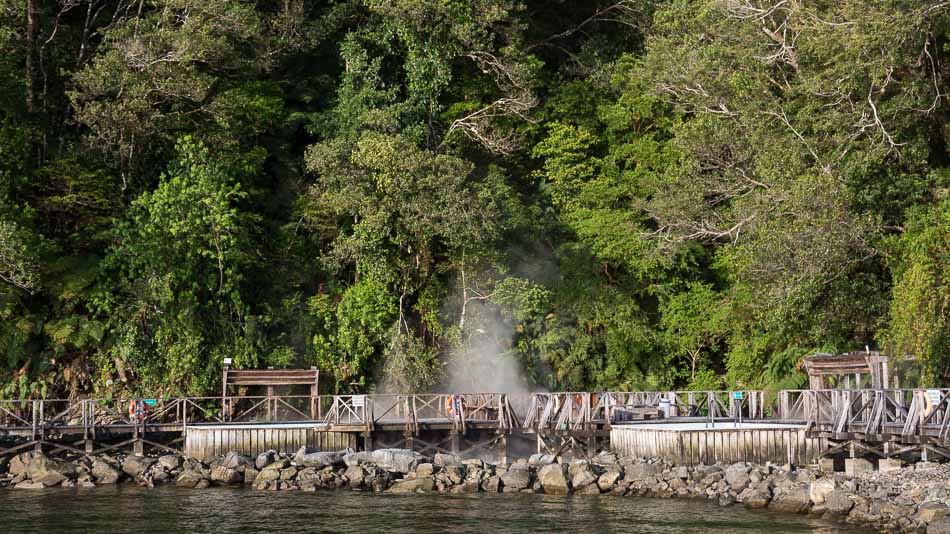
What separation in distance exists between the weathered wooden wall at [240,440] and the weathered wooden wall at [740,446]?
9291mm

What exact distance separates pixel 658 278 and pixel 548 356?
4.62 metres

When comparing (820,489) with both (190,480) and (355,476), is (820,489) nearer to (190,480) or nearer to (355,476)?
(355,476)

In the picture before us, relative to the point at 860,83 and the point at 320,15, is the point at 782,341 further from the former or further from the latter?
the point at 320,15

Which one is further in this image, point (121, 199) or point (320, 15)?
point (320, 15)

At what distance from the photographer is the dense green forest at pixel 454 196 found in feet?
99.3

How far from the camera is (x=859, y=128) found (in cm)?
3022

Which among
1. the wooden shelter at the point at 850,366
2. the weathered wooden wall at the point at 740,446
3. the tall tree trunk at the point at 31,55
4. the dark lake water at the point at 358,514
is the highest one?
the tall tree trunk at the point at 31,55

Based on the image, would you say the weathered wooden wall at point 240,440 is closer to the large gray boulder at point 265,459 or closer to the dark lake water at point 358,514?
the large gray boulder at point 265,459

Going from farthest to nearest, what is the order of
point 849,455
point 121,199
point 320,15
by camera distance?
point 320,15
point 121,199
point 849,455

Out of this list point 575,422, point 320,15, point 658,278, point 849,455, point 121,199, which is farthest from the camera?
point 320,15

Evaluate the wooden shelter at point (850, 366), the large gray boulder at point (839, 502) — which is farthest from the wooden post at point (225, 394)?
the large gray boulder at point (839, 502)

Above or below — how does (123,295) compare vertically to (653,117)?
below

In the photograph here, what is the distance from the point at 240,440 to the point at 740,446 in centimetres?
1230

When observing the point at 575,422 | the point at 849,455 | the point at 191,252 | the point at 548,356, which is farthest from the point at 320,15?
the point at 849,455
